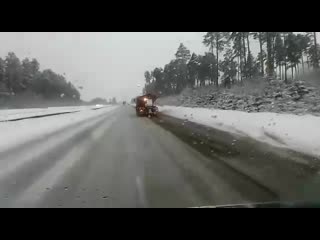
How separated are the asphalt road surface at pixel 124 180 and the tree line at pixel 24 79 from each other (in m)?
102

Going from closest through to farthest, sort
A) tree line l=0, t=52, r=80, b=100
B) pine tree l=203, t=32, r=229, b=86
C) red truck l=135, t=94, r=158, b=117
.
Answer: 1. red truck l=135, t=94, r=158, b=117
2. pine tree l=203, t=32, r=229, b=86
3. tree line l=0, t=52, r=80, b=100

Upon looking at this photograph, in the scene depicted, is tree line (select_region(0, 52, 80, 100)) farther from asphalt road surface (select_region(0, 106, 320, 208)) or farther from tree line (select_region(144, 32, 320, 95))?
asphalt road surface (select_region(0, 106, 320, 208))

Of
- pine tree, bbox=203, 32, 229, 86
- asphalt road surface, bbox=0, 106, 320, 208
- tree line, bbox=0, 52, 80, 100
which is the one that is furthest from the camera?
tree line, bbox=0, 52, 80, 100

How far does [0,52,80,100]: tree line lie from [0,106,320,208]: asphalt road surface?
102 metres

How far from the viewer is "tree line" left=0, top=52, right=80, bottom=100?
364ft

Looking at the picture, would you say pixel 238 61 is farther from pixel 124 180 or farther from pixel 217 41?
pixel 124 180

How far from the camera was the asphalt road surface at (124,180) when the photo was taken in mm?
5312

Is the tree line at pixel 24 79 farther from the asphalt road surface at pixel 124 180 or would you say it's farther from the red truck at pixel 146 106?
the asphalt road surface at pixel 124 180

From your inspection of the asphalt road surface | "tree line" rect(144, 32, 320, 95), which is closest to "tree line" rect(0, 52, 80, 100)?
"tree line" rect(144, 32, 320, 95)

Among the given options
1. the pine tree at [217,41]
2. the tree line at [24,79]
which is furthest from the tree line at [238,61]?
the tree line at [24,79]

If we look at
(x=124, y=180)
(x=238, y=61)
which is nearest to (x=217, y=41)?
(x=238, y=61)

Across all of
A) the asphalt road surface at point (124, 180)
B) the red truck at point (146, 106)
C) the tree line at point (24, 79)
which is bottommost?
the asphalt road surface at point (124, 180)

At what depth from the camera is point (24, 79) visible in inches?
4685
